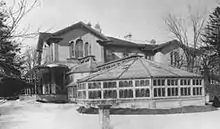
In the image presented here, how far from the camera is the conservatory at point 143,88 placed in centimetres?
1767

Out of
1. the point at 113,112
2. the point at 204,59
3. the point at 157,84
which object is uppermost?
the point at 204,59

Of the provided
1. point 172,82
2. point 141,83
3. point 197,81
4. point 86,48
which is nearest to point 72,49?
point 86,48

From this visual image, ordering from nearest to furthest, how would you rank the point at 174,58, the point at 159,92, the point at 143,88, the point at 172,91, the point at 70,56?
1. the point at 143,88
2. the point at 159,92
3. the point at 172,91
4. the point at 70,56
5. the point at 174,58

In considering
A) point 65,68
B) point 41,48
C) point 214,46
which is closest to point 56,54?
point 65,68

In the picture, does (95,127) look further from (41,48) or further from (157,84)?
(41,48)

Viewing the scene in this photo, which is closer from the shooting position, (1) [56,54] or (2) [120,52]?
(1) [56,54]

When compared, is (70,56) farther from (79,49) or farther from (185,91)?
(185,91)

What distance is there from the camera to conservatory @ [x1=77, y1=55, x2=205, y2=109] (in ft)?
58.0

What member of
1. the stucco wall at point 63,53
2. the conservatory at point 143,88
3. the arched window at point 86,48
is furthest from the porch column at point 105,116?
the arched window at point 86,48

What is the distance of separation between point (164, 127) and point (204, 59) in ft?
87.8

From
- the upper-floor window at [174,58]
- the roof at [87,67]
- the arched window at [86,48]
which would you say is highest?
the arched window at [86,48]

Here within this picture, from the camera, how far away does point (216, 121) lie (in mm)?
13336

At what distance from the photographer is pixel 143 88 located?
17.7 m

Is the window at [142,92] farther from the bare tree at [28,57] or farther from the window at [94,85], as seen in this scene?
the bare tree at [28,57]
